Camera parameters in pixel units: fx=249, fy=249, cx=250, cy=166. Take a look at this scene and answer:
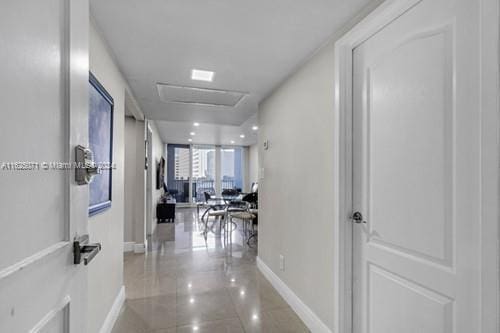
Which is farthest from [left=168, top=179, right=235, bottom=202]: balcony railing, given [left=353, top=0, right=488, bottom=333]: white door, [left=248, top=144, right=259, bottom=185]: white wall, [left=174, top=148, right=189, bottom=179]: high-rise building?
[left=353, top=0, right=488, bottom=333]: white door

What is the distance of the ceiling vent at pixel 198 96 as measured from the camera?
2814mm

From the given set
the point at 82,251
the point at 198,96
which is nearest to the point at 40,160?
the point at 82,251

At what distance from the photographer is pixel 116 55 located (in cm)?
202

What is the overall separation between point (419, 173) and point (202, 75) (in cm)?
203

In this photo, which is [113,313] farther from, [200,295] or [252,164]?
[252,164]

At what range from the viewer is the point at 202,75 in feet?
8.07

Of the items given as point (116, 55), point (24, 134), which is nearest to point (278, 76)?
point (116, 55)

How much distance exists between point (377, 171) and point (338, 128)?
0.38 m

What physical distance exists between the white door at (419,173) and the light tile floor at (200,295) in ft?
3.16

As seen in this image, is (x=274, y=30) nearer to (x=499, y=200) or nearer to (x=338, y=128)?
(x=338, y=128)

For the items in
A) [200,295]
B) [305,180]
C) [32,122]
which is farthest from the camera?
[200,295]

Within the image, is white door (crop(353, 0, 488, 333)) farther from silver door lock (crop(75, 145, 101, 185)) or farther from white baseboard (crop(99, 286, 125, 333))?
white baseboard (crop(99, 286, 125, 333))

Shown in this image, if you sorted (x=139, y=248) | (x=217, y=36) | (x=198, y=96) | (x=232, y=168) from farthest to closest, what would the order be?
(x=232, y=168) < (x=139, y=248) < (x=198, y=96) < (x=217, y=36)

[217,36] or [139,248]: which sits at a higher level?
[217,36]
